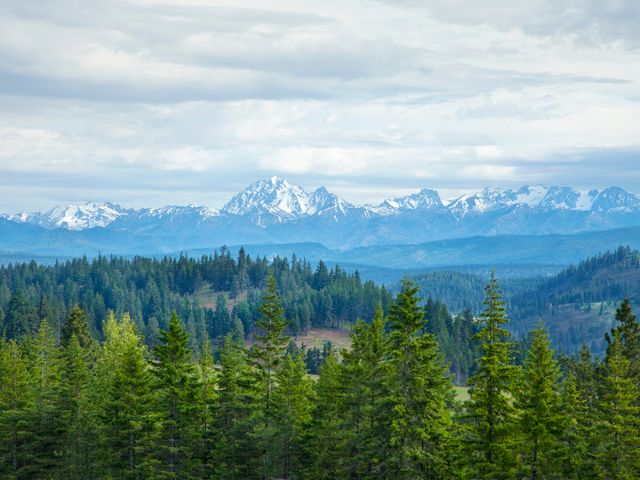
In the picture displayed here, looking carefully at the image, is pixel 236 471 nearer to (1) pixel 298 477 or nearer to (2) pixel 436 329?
(1) pixel 298 477

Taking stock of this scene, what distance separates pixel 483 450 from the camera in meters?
45.6

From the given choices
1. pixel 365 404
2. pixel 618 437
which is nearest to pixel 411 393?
pixel 365 404

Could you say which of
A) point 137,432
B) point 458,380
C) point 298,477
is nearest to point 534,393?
point 298,477

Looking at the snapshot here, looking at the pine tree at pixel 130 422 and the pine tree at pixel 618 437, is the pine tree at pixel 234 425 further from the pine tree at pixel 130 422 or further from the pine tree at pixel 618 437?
the pine tree at pixel 618 437

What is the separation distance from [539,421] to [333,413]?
15.1m

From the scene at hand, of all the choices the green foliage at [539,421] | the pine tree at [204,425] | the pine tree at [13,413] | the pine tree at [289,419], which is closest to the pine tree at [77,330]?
the pine tree at [13,413]

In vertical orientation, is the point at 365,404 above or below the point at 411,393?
below

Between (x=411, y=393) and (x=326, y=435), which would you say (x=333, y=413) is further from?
(x=411, y=393)

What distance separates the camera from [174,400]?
199ft

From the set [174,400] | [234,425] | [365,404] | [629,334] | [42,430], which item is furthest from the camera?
[42,430]

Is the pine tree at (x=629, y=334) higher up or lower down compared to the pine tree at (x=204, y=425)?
higher up

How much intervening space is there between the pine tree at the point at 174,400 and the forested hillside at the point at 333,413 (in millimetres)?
137

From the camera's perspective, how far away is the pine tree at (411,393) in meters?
46.2

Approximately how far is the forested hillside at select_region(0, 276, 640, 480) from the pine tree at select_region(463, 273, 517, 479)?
0.10 metres
